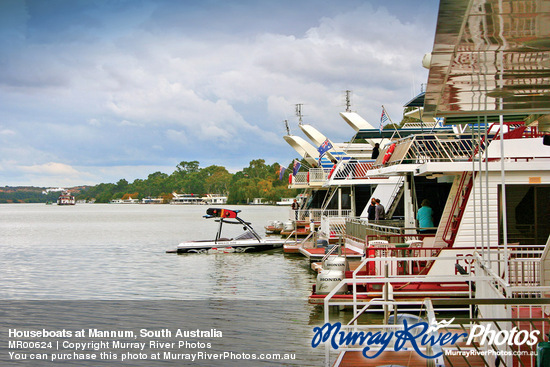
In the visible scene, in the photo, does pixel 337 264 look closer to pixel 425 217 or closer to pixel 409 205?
pixel 425 217

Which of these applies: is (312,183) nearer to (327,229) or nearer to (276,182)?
(327,229)

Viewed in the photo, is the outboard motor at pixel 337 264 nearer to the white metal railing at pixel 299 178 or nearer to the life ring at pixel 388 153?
the life ring at pixel 388 153

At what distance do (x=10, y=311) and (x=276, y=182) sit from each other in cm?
15870

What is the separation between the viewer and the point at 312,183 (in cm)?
4512

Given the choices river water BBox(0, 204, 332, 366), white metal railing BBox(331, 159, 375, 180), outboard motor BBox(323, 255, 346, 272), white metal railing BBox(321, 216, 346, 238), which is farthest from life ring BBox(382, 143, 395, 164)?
white metal railing BBox(331, 159, 375, 180)

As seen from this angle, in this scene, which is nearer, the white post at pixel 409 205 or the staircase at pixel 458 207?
the staircase at pixel 458 207

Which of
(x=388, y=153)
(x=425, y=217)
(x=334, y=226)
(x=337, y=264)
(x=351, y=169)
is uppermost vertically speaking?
(x=351, y=169)

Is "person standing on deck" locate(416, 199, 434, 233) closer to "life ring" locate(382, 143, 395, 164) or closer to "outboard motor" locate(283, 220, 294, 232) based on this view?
"life ring" locate(382, 143, 395, 164)

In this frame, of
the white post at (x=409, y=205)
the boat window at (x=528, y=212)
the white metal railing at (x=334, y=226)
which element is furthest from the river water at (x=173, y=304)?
the boat window at (x=528, y=212)

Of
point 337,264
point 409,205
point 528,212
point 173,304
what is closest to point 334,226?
point 409,205

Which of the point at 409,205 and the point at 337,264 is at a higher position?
the point at 409,205

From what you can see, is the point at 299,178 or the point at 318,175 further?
the point at 299,178

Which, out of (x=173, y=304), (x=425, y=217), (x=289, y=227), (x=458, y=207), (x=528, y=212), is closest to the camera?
(x=528, y=212)

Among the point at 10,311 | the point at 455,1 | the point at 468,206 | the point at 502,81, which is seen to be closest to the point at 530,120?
the point at 468,206
